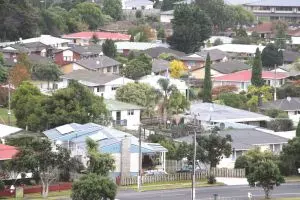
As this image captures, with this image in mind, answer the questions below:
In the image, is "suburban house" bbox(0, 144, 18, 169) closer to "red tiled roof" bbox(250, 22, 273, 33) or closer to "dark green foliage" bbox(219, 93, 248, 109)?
"dark green foliage" bbox(219, 93, 248, 109)

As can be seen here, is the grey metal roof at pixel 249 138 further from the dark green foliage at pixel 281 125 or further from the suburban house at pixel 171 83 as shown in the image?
the suburban house at pixel 171 83

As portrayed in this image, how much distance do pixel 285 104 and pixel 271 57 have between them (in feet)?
88.3

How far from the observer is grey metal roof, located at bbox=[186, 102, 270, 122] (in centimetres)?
6712

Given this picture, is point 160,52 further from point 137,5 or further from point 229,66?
point 137,5

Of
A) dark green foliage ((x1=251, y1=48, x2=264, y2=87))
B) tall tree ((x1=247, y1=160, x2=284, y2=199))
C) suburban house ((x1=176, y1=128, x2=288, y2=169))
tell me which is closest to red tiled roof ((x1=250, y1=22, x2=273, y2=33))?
dark green foliage ((x1=251, y1=48, x2=264, y2=87))

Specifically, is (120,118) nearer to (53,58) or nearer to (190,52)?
(53,58)

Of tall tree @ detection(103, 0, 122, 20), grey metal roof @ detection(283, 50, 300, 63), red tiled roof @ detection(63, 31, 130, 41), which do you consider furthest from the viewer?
tall tree @ detection(103, 0, 122, 20)

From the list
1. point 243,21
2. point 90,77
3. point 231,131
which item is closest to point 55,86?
point 90,77

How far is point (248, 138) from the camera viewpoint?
5947cm

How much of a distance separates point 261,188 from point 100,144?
8.71 metres

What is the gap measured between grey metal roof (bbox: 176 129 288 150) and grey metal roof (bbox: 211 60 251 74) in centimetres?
3091

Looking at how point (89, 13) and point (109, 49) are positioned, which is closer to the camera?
point (109, 49)

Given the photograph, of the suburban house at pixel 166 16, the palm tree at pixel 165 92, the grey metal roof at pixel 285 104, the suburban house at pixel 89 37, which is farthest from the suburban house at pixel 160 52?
the suburban house at pixel 166 16

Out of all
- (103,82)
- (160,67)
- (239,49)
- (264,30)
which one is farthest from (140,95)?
(264,30)
